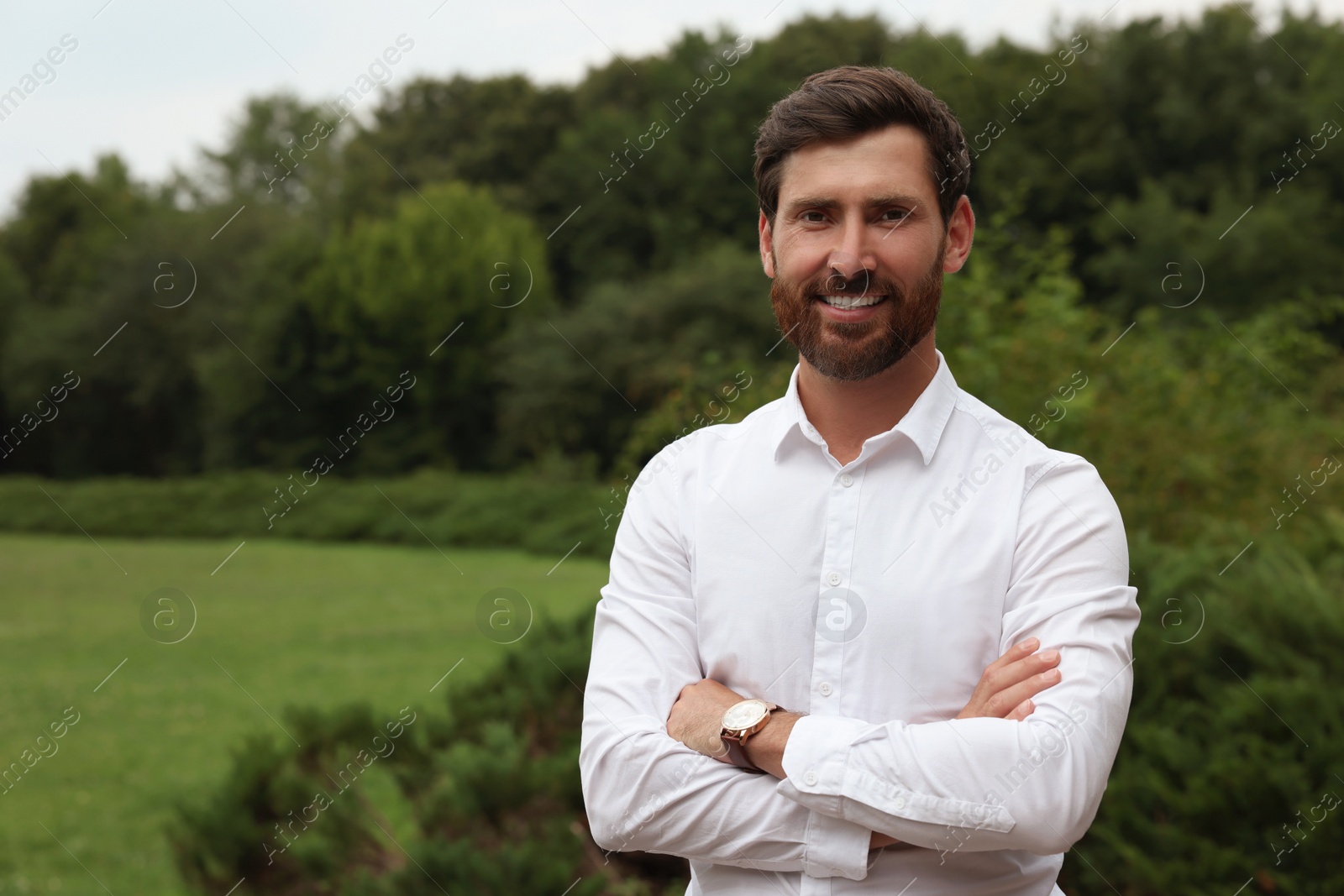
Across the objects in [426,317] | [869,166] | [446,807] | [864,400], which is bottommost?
[446,807]

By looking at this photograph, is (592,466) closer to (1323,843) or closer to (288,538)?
(288,538)

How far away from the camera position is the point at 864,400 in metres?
2.35

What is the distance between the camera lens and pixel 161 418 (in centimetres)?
3525

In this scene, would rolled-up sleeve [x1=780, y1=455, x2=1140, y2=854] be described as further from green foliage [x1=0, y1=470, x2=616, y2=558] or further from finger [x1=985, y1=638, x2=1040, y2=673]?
green foliage [x1=0, y1=470, x2=616, y2=558]

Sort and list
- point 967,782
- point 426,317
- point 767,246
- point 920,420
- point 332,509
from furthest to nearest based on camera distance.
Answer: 1. point 426,317
2. point 332,509
3. point 767,246
4. point 920,420
5. point 967,782

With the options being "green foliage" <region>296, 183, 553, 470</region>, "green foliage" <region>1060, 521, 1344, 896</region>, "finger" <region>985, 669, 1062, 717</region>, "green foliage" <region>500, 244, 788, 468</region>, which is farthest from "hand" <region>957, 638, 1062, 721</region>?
"green foliage" <region>296, 183, 553, 470</region>

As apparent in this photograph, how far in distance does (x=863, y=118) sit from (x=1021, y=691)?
41.8 inches

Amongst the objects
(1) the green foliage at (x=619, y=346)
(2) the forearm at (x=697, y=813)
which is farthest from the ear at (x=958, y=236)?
(1) the green foliage at (x=619, y=346)

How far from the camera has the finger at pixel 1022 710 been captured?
2010 millimetres

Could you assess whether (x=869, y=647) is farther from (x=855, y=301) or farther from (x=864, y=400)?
(x=855, y=301)

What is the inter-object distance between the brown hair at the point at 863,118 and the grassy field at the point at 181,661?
358 centimetres

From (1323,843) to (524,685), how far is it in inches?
120

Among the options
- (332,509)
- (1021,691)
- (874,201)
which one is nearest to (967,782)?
(1021,691)

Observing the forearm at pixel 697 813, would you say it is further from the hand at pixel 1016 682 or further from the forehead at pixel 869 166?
the forehead at pixel 869 166
